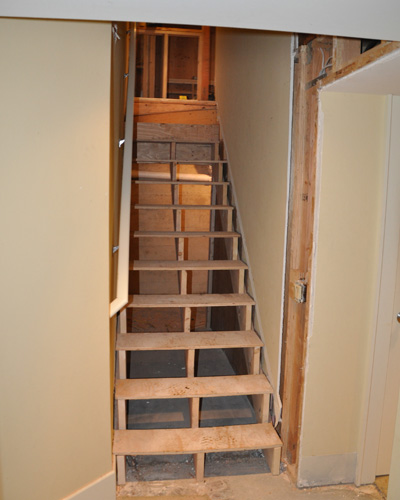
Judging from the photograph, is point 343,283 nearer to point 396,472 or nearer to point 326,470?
point 396,472

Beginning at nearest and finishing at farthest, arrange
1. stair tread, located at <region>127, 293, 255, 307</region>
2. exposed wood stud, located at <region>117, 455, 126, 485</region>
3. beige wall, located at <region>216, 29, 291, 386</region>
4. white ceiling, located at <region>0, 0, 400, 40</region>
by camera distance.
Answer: white ceiling, located at <region>0, 0, 400, 40</region>, exposed wood stud, located at <region>117, 455, 126, 485</region>, beige wall, located at <region>216, 29, 291, 386</region>, stair tread, located at <region>127, 293, 255, 307</region>

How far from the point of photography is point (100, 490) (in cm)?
204

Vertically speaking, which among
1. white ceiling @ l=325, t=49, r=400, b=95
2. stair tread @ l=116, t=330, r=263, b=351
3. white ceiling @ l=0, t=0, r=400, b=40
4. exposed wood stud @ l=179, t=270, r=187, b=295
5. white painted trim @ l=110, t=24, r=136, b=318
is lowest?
stair tread @ l=116, t=330, r=263, b=351

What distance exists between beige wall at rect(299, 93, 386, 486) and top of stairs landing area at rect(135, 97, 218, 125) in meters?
2.71

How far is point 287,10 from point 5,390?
169 centimetres

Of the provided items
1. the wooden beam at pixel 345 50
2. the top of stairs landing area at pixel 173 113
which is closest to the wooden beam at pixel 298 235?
the wooden beam at pixel 345 50

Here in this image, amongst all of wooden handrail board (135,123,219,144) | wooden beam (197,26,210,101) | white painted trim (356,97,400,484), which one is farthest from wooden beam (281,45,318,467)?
wooden beam (197,26,210,101)

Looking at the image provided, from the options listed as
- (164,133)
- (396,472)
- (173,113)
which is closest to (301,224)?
(396,472)

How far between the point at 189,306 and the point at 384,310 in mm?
1190

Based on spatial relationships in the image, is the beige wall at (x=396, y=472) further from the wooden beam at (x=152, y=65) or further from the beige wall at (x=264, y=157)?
the wooden beam at (x=152, y=65)

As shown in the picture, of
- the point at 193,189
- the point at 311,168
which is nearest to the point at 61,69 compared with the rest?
the point at 311,168

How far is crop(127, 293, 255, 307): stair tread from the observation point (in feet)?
9.10

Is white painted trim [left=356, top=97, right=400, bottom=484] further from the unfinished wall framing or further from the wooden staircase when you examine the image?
the wooden staircase

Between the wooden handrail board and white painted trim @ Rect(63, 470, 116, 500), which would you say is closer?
white painted trim @ Rect(63, 470, 116, 500)
